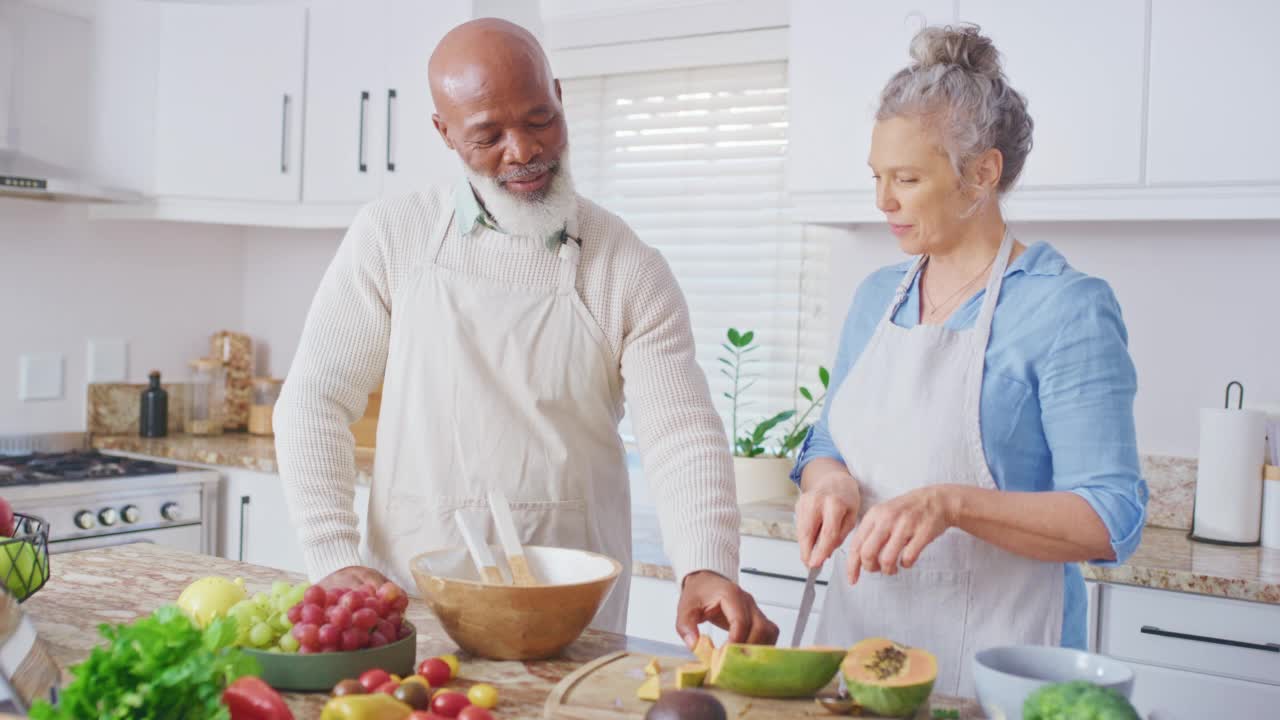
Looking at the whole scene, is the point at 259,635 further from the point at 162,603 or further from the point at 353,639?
the point at 162,603

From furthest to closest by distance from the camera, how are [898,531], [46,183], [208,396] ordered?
1. [208,396]
2. [46,183]
3. [898,531]

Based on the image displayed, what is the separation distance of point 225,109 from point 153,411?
3.28 ft

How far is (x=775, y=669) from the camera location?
1.14 metres

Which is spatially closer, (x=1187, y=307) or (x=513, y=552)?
(x=513, y=552)

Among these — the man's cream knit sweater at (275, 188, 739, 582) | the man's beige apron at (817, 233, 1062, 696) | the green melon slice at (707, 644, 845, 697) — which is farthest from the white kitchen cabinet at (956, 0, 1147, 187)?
the green melon slice at (707, 644, 845, 697)

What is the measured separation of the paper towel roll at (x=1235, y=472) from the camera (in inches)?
100

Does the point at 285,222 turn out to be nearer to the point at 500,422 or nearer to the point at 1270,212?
the point at 500,422

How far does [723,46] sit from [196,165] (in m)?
1.66

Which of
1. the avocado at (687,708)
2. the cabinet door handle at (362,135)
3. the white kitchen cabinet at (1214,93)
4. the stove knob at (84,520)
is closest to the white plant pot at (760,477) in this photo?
the white kitchen cabinet at (1214,93)

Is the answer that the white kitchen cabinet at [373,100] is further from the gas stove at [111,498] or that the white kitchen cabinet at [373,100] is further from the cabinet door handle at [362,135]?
the gas stove at [111,498]

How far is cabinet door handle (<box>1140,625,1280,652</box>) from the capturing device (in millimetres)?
2162

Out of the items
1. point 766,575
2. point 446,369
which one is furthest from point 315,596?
point 766,575

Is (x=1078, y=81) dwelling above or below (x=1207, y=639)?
above

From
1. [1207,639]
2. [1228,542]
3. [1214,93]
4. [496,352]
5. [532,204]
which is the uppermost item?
[1214,93]
